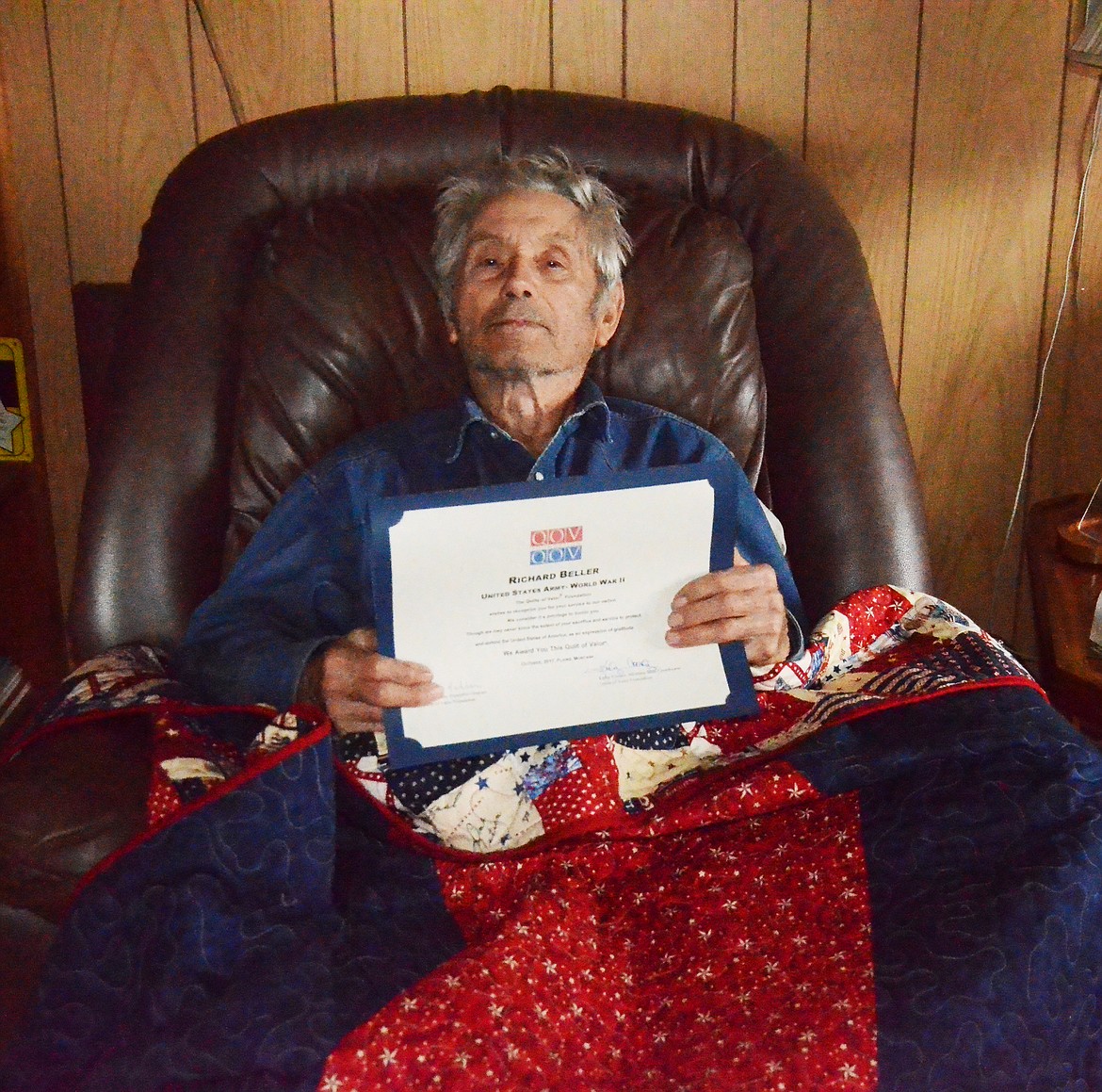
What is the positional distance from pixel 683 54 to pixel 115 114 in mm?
844

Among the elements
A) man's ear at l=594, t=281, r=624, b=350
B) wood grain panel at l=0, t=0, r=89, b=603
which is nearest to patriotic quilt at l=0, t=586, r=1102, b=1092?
man's ear at l=594, t=281, r=624, b=350

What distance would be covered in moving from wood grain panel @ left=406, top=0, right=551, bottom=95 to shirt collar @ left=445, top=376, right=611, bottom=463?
0.64 metres

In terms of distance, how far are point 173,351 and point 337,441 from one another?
218mm

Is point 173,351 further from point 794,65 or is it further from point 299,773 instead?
point 794,65

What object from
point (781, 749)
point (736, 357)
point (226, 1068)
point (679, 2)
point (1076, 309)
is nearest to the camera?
point (226, 1068)

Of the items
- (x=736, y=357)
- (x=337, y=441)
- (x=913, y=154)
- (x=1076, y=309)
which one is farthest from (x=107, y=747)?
(x=1076, y=309)

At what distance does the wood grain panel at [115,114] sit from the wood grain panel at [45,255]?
0.08 ft

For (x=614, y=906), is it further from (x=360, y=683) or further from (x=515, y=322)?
(x=515, y=322)

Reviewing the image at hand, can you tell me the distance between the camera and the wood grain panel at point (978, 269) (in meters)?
1.77

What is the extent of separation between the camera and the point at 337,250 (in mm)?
1465

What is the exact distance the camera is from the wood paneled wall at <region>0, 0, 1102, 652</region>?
172 cm

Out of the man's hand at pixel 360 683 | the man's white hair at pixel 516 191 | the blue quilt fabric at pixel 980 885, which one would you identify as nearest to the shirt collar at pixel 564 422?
the man's white hair at pixel 516 191

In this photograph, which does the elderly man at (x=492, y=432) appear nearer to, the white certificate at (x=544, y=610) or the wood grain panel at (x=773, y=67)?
the white certificate at (x=544, y=610)
